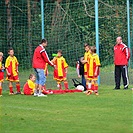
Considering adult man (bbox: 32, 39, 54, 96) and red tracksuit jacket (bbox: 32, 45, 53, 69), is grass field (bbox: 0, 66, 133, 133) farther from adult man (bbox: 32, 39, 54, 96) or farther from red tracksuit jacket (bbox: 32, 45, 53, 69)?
red tracksuit jacket (bbox: 32, 45, 53, 69)

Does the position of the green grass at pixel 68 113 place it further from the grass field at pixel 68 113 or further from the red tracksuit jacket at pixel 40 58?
the red tracksuit jacket at pixel 40 58

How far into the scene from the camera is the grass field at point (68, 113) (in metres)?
13.2

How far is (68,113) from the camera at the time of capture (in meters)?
15.9

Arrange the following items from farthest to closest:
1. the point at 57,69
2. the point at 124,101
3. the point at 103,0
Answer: the point at 103,0, the point at 57,69, the point at 124,101

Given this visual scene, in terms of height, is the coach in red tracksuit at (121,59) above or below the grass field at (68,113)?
above

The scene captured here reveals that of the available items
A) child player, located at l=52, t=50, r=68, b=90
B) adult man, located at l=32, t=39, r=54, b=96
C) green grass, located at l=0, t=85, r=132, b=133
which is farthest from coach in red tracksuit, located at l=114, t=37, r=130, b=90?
adult man, located at l=32, t=39, r=54, b=96

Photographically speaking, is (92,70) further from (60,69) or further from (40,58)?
(60,69)

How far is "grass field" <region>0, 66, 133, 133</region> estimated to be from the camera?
13.2 meters

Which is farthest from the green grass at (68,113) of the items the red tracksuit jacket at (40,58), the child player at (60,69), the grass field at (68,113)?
the child player at (60,69)

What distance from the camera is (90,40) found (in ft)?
102

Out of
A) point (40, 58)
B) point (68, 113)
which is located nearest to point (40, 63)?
point (40, 58)

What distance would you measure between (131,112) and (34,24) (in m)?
15.3

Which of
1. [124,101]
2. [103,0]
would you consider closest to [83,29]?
[103,0]

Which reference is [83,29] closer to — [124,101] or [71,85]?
[71,85]
